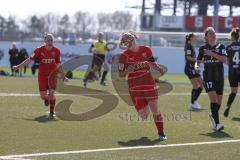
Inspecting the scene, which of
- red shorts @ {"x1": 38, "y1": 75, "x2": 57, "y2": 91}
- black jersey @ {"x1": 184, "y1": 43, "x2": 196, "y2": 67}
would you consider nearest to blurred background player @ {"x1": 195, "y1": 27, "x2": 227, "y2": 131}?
red shorts @ {"x1": 38, "y1": 75, "x2": 57, "y2": 91}

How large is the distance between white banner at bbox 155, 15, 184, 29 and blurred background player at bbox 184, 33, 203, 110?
4601 centimetres

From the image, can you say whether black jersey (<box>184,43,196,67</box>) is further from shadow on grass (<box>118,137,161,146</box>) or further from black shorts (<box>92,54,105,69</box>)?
black shorts (<box>92,54,105,69</box>)

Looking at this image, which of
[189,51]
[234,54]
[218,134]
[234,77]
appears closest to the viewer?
[218,134]

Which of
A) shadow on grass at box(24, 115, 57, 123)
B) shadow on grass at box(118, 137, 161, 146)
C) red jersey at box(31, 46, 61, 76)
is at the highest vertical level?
red jersey at box(31, 46, 61, 76)

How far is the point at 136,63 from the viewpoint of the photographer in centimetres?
1060

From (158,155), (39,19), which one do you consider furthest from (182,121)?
(39,19)

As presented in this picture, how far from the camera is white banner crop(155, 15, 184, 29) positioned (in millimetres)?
62119

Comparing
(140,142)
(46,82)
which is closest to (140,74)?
(140,142)

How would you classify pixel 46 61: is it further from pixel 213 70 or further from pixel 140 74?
pixel 213 70

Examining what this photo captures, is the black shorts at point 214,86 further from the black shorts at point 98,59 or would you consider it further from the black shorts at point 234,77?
the black shorts at point 98,59

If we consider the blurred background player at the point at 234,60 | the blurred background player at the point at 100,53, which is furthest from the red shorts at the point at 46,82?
the blurred background player at the point at 100,53

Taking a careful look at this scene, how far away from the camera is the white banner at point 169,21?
62.1 meters

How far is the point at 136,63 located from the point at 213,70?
1.79m

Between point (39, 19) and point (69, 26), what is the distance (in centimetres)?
515
